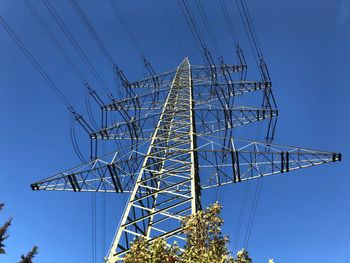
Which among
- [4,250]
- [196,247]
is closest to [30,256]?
[4,250]

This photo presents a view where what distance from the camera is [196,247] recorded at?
343 inches

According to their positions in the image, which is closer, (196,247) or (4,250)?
(196,247)

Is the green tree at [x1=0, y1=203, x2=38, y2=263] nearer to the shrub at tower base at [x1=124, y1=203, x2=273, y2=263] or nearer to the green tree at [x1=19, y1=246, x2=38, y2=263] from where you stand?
the green tree at [x1=19, y1=246, x2=38, y2=263]

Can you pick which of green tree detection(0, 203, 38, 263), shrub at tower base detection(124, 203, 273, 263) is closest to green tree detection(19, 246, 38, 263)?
green tree detection(0, 203, 38, 263)

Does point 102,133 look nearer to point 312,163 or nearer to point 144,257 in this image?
point 312,163

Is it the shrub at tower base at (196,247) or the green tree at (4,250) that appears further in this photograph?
the green tree at (4,250)

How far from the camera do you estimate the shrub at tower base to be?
26.5ft

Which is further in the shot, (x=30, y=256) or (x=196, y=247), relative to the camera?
(x=30, y=256)

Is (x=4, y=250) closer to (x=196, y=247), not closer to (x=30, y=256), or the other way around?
(x=30, y=256)

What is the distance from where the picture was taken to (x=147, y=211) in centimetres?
1388

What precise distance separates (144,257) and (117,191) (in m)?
7.45

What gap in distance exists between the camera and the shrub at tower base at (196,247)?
8.07m

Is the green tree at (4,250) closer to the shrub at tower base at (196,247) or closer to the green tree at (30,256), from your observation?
the green tree at (30,256)

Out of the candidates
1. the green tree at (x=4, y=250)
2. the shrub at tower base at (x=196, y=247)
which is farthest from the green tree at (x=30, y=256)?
the shrub at tower base at (x=196, y=247)
